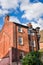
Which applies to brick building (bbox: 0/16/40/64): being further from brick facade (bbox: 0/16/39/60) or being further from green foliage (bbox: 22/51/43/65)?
green foliage (bbox: 22/51/43/65)

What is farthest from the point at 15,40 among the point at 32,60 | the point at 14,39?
the point at 32,60

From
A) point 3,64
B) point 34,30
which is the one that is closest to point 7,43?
point 3,64

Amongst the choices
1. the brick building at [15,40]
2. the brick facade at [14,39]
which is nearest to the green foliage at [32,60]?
the brick building at [15,40]

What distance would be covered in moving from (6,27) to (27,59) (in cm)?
1638

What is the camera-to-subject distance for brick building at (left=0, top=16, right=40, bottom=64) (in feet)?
180

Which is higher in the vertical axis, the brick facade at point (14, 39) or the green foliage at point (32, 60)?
the brick facade at point (14, 39)

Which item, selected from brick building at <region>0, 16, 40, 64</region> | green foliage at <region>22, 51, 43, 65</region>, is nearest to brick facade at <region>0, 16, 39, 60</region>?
brick building at <region>0, 16, 40, 64</region>

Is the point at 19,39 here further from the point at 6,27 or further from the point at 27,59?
the point at 27,59

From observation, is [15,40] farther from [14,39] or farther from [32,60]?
[32,60]

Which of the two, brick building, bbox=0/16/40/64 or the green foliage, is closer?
the green foliage

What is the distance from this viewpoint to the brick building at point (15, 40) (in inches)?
2159

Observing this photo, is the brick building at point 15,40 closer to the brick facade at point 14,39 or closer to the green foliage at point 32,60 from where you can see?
the brick facade at point 14,39

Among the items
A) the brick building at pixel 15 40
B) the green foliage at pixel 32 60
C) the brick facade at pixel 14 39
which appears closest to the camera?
the green foliage at pixel 32 60

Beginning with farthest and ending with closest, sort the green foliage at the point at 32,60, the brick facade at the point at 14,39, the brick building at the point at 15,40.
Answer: the brick facade at the point at 14,39 → the brick building at the point at 15,40 → the green foliage at the point at 32,60
